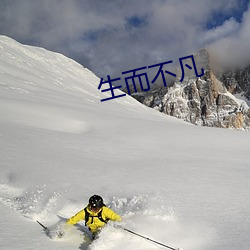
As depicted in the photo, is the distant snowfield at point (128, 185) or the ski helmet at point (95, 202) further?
the ski helmet at point (95, 202)

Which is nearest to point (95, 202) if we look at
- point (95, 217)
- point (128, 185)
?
point (95, 217)

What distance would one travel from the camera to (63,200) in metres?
6.88

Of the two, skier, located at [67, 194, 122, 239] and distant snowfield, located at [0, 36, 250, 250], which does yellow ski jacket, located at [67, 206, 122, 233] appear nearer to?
skier, located at [67, 194, 122, 239]

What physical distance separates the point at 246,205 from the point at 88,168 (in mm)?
4569

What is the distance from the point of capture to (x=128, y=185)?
766 cm

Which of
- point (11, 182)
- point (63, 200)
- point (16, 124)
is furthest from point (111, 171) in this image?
point (16, 124)

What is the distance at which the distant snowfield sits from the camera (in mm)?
5188

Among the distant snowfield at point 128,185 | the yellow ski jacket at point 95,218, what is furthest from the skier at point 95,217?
the distant snowfield at point 128,185

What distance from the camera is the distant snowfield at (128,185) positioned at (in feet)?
17.0

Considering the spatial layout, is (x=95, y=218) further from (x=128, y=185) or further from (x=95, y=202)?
(x=128, y=185)

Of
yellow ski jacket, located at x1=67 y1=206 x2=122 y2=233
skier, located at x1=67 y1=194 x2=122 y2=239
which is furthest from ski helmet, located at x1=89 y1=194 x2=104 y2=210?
yellow ski jacket, located at x1=67 y1=206 x2=122 y2=233

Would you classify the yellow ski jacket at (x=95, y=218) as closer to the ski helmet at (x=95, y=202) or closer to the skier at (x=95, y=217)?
the skier at (x=95, y=217)

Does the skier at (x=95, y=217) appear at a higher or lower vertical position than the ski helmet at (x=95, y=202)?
lower

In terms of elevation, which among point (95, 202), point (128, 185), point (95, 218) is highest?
point (95, 202)
